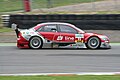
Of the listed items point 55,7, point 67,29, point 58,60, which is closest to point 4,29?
point 67,29

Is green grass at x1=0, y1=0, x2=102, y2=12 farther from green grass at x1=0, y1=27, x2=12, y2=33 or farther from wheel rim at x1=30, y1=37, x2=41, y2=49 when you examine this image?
wheel rim at x1=30, y1=37, x2=41, y2=49

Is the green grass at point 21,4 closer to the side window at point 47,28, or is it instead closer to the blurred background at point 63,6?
the blurred background at point 63,6

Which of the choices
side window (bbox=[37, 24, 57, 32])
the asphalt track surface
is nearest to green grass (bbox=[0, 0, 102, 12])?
side window (bbox=[37, 24, 57, 32])

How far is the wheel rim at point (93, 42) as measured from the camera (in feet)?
56.1

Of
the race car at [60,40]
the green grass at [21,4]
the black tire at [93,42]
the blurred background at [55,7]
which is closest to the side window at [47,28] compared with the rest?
the race car at [60,40]

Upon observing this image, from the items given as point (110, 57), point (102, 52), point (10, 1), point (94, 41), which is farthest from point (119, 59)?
point (10, 1)

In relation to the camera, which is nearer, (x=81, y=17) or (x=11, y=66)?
(x=11, y=66)

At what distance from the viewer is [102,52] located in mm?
15953

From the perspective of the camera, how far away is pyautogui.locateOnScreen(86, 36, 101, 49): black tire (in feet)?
56.1

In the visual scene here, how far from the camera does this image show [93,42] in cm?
1716

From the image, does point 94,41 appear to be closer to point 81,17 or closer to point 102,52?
point 102,52

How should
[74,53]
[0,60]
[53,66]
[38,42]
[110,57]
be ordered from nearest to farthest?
[53,66] → [0,60] → [110,57] → [74,53] → [38,42]

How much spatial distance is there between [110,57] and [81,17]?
788 cm

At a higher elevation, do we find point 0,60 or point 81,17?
point 81,17
